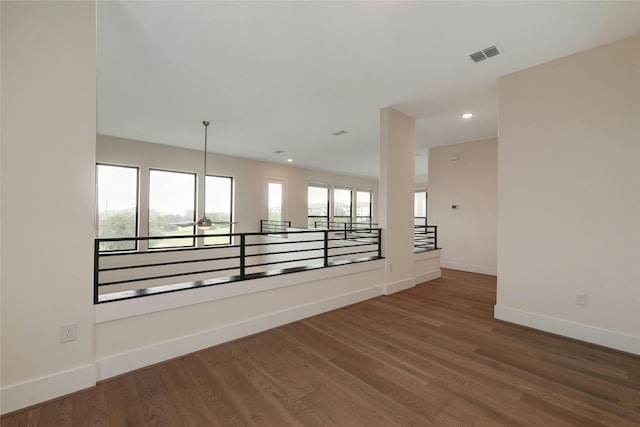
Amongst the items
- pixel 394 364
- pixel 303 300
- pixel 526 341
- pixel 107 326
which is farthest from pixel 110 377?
pixel 526 341

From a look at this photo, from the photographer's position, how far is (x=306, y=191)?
355 inches

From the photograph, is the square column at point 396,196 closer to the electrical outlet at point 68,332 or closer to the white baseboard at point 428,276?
the white baseboard at point 428,276

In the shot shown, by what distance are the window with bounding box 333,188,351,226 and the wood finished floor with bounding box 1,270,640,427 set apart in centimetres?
725

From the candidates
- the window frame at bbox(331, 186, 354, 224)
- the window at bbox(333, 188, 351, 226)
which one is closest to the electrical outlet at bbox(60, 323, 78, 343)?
the window frame at bbox(331, 186, 354, 224)

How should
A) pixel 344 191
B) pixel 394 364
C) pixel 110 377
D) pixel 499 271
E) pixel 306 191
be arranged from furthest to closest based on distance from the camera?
1. pixel 344 191
2. pixel 306 191
3. pixel 499 271
4. pixel 394 364
5. pixel 110 377

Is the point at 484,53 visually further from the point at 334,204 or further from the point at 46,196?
the point at 334,204

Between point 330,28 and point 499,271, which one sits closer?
point 330,28

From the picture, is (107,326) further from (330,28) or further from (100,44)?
(330,28)

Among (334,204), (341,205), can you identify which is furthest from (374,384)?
(341,205)

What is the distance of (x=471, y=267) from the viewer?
5.76m

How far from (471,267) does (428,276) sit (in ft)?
4.80

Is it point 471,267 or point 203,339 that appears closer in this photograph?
point 203,339

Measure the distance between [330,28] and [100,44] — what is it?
2.17m

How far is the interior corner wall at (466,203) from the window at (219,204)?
209 inches
